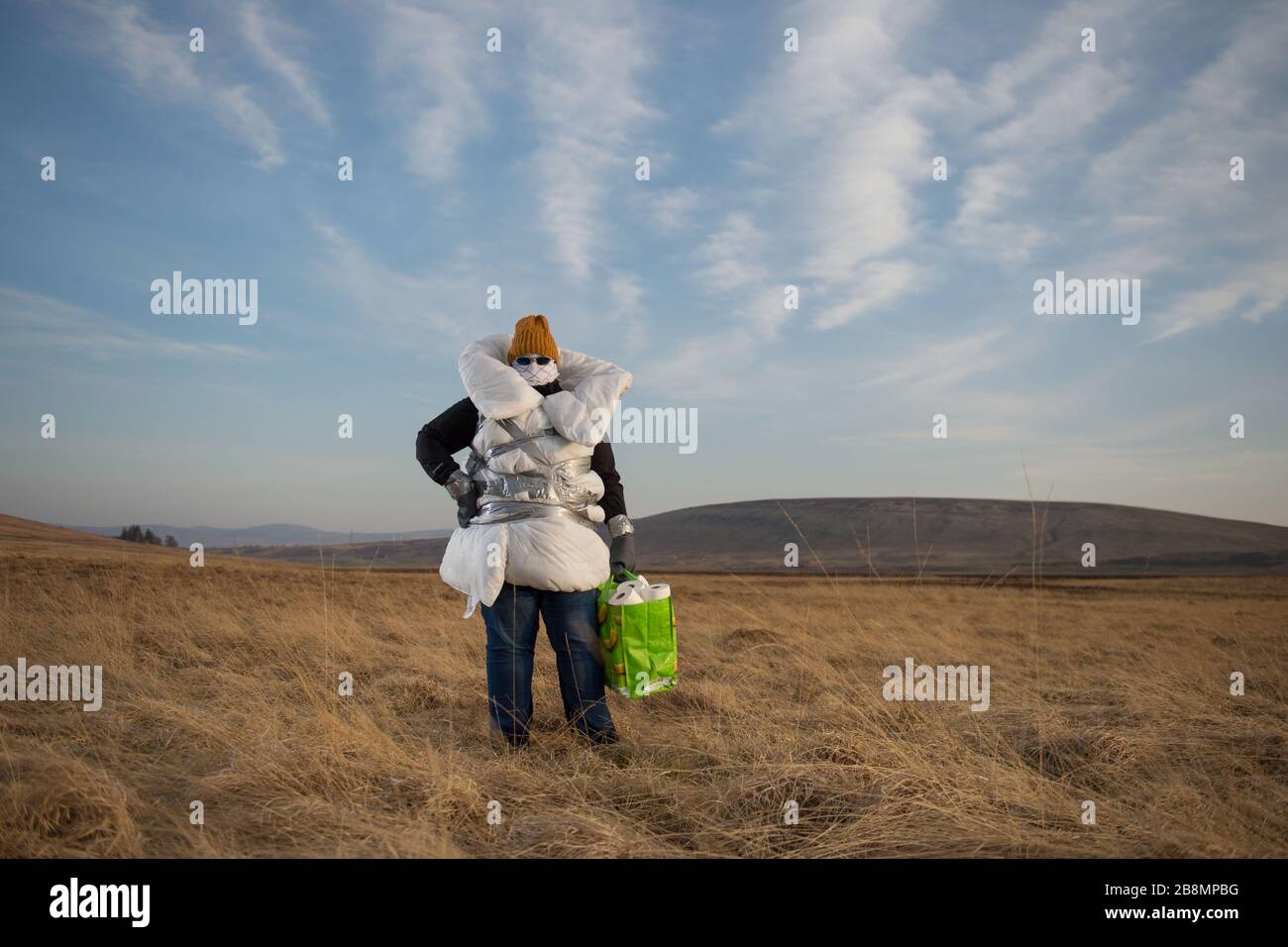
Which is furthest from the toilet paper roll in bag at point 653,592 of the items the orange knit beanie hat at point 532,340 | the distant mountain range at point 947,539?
the distant mountain range at point 947,539

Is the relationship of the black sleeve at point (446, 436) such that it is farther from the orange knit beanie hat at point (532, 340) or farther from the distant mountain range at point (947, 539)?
the distant mountain range at point (947, 539)

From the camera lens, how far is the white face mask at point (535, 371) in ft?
15.1

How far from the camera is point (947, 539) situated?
307 feet

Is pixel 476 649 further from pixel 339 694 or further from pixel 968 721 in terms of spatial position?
pixel 968 721

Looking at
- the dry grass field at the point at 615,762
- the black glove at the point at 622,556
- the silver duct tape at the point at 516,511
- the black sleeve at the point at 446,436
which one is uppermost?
the black sleeve at the point at 446,436

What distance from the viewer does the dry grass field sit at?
296 cm

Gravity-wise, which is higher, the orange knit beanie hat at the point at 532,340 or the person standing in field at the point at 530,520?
the orange knit beanie hat at the point at 532,340

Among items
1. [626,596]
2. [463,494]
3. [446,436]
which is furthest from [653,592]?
[446,436]

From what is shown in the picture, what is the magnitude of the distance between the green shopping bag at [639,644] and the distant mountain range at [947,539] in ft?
192

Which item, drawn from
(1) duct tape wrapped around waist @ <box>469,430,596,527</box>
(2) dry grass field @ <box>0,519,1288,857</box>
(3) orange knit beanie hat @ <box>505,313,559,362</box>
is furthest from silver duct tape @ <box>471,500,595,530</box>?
(2) dry grass field @ <box>0,519,1288,857</box>

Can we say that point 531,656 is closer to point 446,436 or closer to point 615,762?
point 615,762

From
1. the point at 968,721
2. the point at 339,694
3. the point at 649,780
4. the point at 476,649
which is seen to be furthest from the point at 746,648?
the point at 649,780

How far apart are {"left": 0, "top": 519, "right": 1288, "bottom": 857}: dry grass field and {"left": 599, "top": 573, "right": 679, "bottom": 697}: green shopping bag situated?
1.22ft
